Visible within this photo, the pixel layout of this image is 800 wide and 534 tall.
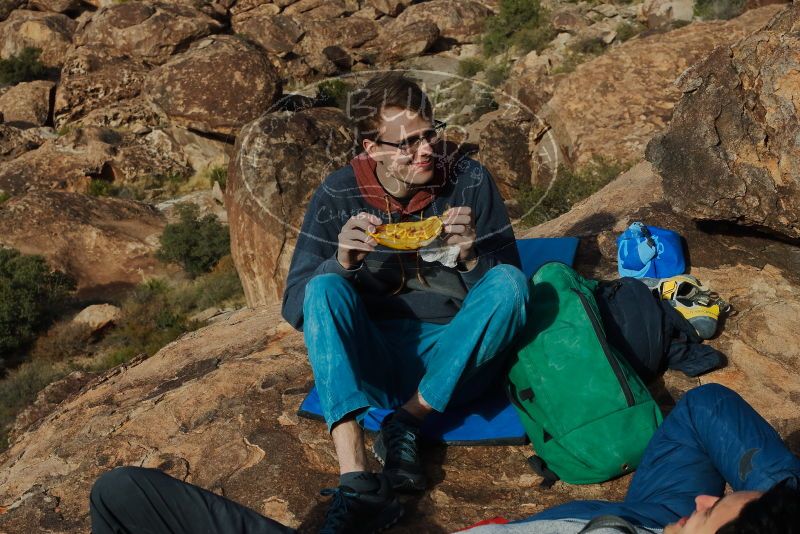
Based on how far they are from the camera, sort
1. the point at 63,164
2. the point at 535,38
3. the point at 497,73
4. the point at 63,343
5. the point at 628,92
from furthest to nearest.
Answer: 1. the point at 535,38
2. the point at 497,73
3. the point at 63,164
4. the point at 63,343
5. the point at 628,92

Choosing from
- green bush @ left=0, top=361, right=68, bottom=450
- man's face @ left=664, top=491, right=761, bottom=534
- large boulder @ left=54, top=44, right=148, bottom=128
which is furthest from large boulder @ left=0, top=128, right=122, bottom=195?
man's face @ left=664, top=491, right=761, bottom=534

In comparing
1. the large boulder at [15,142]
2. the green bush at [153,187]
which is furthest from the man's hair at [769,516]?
the large boulder at [15,142]

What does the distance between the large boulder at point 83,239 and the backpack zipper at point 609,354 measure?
1008cm

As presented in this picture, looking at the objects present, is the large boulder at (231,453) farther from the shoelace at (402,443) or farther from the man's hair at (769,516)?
the man's hair at (769,516)

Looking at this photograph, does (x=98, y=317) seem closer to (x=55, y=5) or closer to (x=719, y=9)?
(x=719, y=9)

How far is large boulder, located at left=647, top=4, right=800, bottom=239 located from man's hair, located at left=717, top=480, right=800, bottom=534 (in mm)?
2433

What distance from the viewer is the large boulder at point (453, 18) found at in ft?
69.6

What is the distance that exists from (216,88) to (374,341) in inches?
506

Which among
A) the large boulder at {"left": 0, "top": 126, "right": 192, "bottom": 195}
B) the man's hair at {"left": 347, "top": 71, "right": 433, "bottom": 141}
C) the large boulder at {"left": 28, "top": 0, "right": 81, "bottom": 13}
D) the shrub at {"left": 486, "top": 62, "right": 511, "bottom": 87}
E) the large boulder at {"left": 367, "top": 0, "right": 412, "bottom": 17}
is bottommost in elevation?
the large boulder at {"left": 0, "top": 126, "right": 192, "bottom": 195}

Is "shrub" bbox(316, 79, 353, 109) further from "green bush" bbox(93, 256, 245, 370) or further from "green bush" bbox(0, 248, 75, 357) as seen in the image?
"green bush" bbox(0, 248, 75, 357)

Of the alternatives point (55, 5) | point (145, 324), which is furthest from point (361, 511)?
point (55, 5)

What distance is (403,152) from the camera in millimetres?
2785

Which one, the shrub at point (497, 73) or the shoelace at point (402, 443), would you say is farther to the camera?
the shrub at point (497, 73)

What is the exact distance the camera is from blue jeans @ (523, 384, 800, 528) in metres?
1.92
